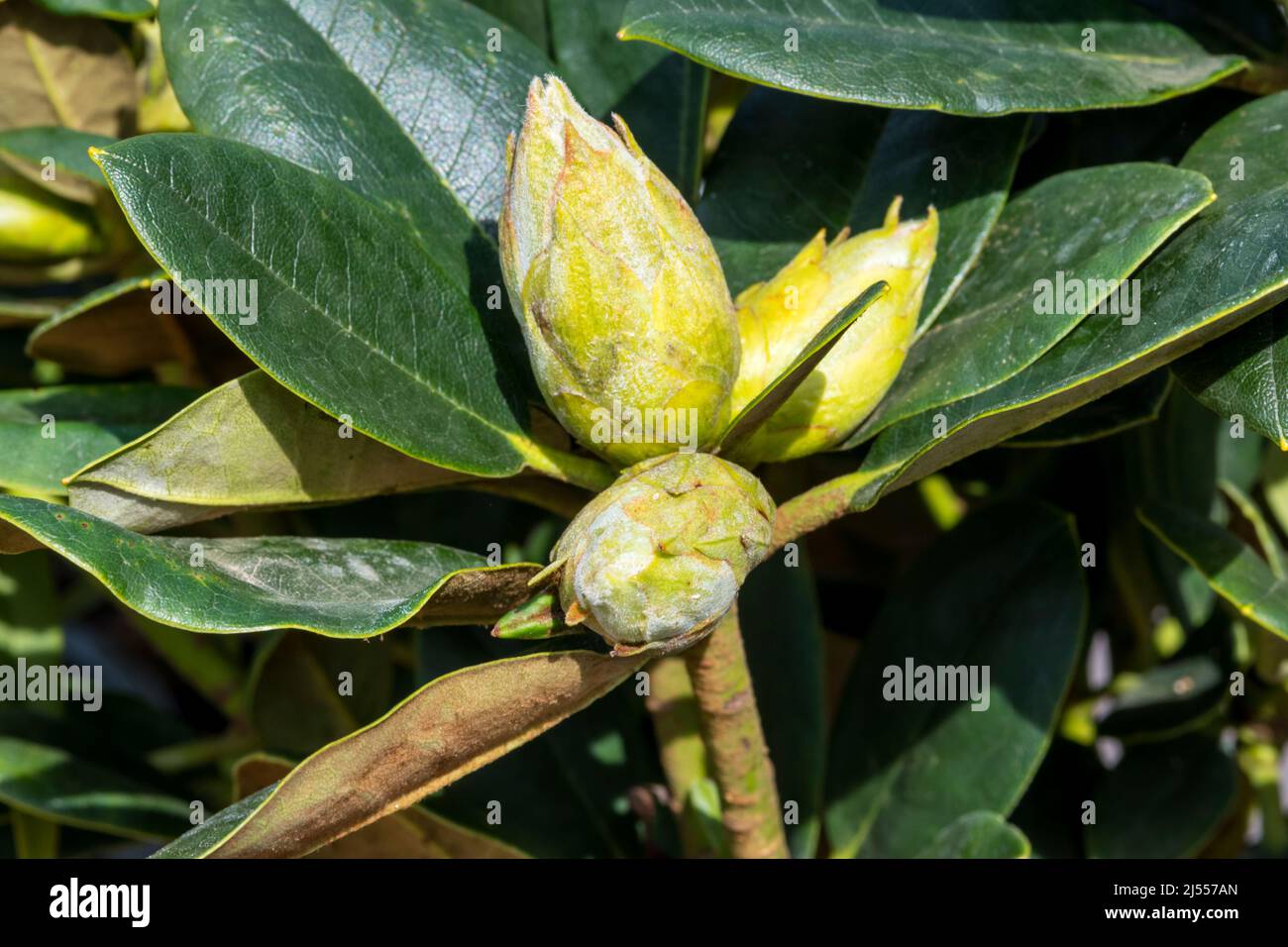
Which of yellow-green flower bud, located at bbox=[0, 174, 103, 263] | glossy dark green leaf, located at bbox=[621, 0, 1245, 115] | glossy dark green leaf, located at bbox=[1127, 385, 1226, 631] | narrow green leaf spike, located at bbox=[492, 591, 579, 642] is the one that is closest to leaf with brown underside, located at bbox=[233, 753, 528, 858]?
narrow green leaf spike, located at bbox=[492, 591, 579, 642]

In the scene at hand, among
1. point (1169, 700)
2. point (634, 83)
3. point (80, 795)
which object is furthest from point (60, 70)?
point (1169, 700)

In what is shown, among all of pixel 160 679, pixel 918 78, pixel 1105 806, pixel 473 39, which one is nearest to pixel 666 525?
pixel 918 78

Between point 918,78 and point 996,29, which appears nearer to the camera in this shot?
point 918,78

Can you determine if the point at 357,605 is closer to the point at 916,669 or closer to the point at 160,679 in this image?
the point at 916,669

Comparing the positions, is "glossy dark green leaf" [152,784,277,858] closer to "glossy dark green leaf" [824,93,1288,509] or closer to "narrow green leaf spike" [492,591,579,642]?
"narrow green leaf spike" [492,591,579,642]

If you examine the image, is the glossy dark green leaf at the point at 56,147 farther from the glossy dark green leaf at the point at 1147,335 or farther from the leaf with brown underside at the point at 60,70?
the glossy dark green leaf at the point at 1147,335

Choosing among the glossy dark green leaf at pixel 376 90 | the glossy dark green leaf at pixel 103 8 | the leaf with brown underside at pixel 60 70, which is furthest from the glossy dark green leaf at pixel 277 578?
the leaf with brown underside at pixel 60 70
